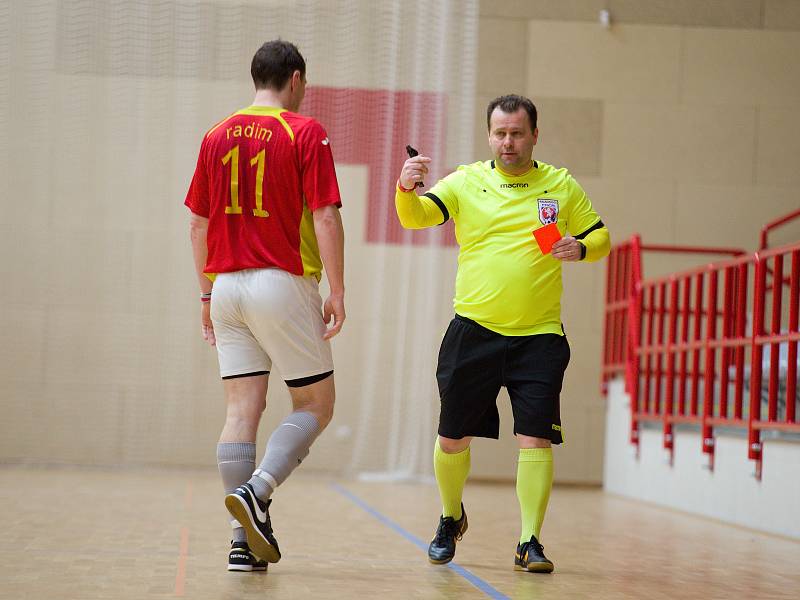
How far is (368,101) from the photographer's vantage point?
Result: 7.73 metres

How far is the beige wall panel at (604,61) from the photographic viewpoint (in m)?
8.01

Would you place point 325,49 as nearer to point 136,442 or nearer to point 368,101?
point 368,101

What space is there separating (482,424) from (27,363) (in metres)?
5.04

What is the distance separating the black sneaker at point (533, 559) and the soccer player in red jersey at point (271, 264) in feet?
2.41

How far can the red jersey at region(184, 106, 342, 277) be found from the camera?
291 centimetres

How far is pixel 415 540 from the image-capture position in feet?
13.1

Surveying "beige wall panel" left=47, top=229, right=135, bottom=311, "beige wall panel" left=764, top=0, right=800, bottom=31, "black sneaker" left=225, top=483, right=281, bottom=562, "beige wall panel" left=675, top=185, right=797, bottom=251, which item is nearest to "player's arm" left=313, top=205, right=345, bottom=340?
"black sneaker" left=225, top=483, right=281, bottom=562

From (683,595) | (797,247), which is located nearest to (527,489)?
(683,595)

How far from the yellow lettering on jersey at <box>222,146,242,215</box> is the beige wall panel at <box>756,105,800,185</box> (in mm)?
5943

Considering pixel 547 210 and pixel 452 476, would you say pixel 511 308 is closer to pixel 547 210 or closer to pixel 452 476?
pixel 547 210

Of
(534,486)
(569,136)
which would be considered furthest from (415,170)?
(569,136)

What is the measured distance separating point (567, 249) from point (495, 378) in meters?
0.45

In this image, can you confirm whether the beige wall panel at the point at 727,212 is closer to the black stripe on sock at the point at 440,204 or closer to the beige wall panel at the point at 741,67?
the beige wall panel at the point at 741,67

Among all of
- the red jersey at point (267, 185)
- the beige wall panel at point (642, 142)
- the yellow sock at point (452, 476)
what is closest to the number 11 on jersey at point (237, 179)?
the red jersey at point (267, 185)
